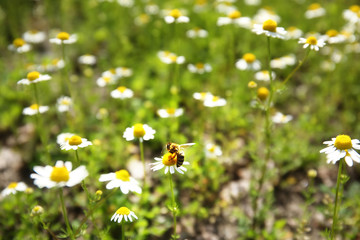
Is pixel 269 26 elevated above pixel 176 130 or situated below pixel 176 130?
above

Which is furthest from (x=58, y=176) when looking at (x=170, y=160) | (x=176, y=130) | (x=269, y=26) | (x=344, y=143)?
(x=176, y=130)

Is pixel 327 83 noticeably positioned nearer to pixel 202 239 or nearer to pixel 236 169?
pixel 236 169

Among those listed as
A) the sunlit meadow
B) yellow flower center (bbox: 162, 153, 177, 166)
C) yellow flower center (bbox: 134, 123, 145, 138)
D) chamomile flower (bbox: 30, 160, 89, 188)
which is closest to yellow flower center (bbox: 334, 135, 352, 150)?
the sunlit meadow

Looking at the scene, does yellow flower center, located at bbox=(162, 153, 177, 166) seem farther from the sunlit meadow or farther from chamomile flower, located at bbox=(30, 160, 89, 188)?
chamomile flower, located at bbox=(30, 160, 89, 188)

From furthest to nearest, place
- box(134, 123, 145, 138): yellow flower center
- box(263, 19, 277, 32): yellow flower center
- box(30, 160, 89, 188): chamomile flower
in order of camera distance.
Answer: box(263, 19, 277, 32): yellow flower center
box(134, 123, 145, 138): yellow flower center
box(30, 160, 89, 188): chamomile flower

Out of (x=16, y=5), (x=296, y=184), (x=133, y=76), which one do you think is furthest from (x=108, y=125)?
(x=16, y=5)

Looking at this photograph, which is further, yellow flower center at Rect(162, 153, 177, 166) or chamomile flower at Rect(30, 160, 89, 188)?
yellow flower center at Rect(162, 153, 177, 166)

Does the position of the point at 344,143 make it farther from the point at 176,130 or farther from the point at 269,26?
the point at 176,130
